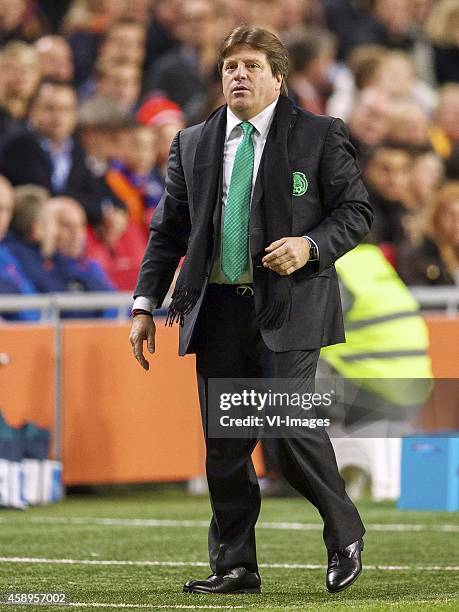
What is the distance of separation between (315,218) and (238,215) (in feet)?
0.88

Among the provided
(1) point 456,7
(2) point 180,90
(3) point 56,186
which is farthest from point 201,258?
(1) point 456,7

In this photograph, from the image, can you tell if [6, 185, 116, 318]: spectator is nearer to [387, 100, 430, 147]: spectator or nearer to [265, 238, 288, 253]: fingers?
[387, 100, 430, 147]: spectator

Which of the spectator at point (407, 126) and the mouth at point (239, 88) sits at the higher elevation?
the mouth at point (239, 88)

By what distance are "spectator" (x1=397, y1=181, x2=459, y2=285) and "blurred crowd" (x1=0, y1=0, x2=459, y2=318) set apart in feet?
0.04

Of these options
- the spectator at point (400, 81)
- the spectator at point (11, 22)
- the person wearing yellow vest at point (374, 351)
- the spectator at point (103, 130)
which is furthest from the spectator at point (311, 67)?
the person wearing yellow vest at point (374, 351)

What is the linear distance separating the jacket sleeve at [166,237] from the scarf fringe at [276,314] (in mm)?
492

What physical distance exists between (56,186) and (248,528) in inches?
266

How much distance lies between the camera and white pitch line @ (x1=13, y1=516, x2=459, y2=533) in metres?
8.05

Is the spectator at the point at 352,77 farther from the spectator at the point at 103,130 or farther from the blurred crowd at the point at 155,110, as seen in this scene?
the spectator at the point at 103,130

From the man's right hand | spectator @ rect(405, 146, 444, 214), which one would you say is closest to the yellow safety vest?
spectator @ rect(405, 146, 444, 214)

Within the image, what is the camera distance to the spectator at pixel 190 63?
44.0ft

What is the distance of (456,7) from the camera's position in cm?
1561

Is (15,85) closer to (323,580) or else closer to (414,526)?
(414,526)

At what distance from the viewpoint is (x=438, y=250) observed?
504 inches
